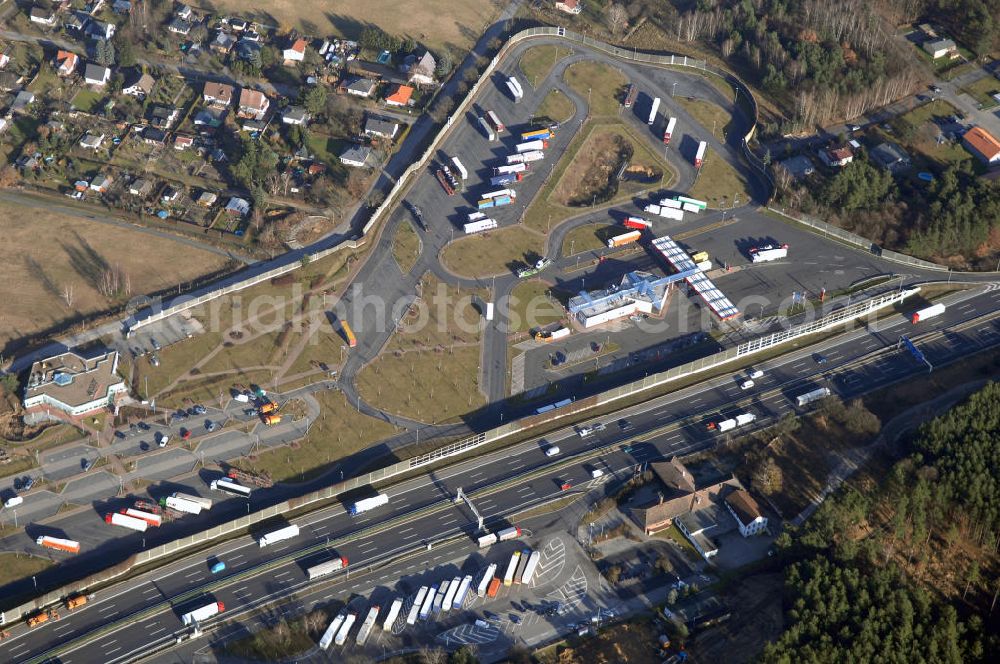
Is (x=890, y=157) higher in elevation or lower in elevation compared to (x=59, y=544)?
higher

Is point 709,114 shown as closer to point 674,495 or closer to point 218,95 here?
point 218,95

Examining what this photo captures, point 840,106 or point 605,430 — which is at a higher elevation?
point 840,106

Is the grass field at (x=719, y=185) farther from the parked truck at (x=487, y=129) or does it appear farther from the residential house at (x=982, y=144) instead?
the residential house at (x=982, y=144)

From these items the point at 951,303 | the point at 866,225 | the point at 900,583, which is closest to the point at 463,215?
the point at 866,225

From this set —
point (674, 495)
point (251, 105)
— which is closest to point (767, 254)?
point (674, 495)

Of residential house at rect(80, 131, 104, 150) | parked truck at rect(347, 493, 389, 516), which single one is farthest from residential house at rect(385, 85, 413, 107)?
parked truck at rect(347, 493, 389, 516)

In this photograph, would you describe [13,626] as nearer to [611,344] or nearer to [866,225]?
[611,344]
